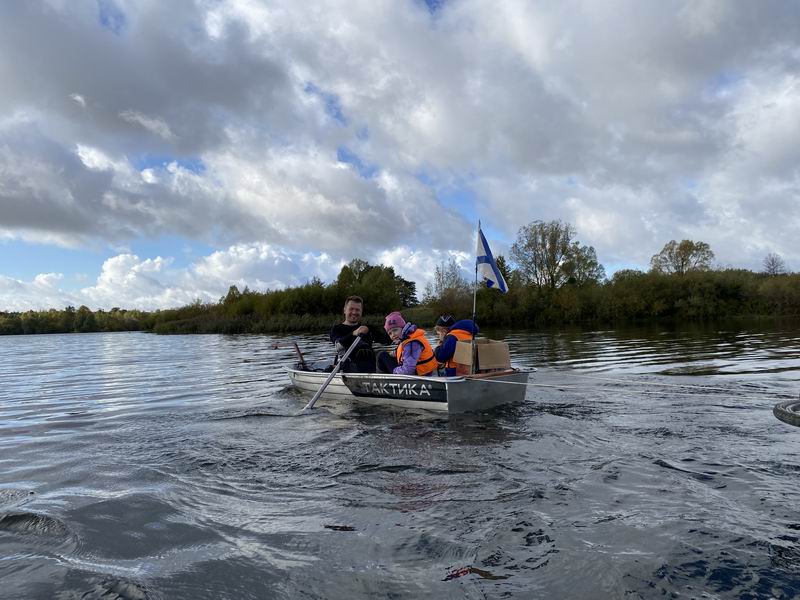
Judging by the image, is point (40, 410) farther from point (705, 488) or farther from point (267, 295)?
point (267, 295)

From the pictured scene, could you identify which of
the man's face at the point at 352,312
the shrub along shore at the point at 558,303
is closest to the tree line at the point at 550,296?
the shrub along shore at the point at 558,303

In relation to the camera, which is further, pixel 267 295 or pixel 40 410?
pixel 267 295

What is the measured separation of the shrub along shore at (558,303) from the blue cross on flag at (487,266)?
34169mm

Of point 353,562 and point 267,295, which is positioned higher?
point 267,295

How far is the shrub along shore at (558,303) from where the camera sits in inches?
1737

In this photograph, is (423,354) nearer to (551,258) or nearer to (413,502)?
(413,502)

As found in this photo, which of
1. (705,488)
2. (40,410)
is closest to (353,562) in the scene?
(705,488)

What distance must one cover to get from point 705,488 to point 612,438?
1798 millimetres

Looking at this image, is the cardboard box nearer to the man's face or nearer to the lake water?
the lake water

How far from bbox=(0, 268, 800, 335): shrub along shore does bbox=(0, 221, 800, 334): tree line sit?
0.09 metres

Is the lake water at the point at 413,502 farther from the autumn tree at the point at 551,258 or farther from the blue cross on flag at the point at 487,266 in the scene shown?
the autumn tree at the point at 551,258

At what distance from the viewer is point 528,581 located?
3.06 metres

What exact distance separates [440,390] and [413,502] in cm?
356

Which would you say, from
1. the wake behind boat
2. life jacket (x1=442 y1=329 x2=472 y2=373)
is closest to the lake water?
the wake behind boat
